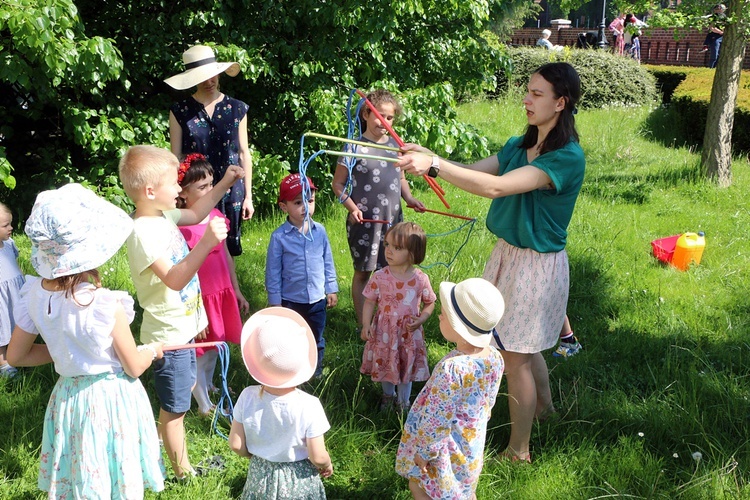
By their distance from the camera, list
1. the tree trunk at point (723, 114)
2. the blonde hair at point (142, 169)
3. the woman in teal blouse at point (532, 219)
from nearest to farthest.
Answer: the blonde hair at point (142, 169) < the woman in teal blouse at point (532, 219) < the tree trunk at point (723, 114)

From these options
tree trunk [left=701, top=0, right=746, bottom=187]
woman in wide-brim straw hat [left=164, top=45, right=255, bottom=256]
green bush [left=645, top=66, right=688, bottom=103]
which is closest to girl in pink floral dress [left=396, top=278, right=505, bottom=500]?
woman in wide-brim straw hat [left=164, top=45, right=255, bottom=256]

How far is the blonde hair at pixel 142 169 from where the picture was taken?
276 cm

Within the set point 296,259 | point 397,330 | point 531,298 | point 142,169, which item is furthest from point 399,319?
point 142,169

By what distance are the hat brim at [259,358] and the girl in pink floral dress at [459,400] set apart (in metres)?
0.50

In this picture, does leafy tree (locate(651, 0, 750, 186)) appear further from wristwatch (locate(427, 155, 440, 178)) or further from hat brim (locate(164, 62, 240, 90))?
wristwatch (locate(427, 155, 440, 178))

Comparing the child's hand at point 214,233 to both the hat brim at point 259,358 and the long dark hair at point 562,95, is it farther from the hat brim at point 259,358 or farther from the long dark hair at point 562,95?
the long dark hair at point 562,95

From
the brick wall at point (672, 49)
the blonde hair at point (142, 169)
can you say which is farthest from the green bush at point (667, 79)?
the blonde hair at point (142, 169)

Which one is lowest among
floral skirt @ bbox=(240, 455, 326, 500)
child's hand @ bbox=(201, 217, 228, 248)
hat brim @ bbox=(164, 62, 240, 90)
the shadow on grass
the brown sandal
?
the brown sandal

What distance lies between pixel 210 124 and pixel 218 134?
8 centimetres

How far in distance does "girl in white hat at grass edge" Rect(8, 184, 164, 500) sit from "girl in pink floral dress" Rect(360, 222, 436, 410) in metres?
1.37

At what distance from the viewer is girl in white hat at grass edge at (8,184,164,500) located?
231cm

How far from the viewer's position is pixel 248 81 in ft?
24.1

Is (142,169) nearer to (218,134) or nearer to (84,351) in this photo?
(84,351)

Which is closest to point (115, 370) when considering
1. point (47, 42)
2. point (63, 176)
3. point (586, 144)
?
point (47, 42)
